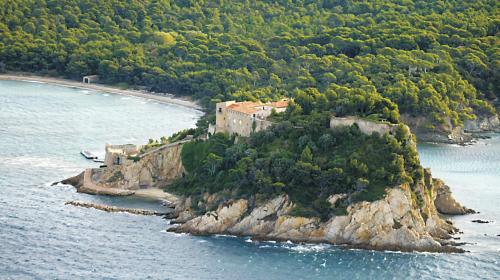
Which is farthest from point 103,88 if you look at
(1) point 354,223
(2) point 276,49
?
(1) point 354,223

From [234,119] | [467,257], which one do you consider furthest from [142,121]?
[467,257]

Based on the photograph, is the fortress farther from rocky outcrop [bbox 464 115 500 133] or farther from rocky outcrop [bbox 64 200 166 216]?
rocky outcrop [bbox 464 115 500 133]

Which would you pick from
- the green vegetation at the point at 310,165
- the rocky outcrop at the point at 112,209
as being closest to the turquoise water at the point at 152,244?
the rocky outcrop at the point at 112,209

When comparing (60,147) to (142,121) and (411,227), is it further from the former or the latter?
(411,227)

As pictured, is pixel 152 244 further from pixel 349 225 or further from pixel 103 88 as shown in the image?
pixel 103 88

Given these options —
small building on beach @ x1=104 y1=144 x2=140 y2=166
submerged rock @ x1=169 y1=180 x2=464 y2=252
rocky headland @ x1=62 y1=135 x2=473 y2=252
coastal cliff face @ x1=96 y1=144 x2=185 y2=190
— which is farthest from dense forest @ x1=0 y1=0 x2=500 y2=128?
submerged rock @ x1=169 y1=180 x2=464 y2=252

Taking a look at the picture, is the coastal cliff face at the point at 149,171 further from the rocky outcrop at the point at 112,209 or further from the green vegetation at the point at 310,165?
the rocky outcrop at the point at 112,209
